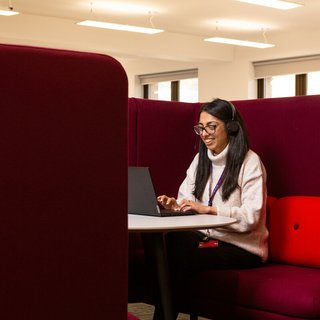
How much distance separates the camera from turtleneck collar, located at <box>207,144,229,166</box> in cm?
314

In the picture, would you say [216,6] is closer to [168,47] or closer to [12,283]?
[168,47]

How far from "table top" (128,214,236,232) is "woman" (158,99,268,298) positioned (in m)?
0.17

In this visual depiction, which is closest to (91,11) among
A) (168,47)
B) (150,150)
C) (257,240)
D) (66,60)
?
(168,47)

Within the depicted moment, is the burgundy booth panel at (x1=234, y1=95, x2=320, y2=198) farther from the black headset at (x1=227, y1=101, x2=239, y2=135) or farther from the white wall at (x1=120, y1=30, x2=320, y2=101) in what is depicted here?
the white wall at (x1=120, y1=30, x2=320, y2=101)

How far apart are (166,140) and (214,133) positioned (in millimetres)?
630

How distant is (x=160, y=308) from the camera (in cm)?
276

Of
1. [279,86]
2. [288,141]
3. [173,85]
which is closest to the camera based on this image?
[288,141]

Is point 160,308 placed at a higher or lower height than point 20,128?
lower

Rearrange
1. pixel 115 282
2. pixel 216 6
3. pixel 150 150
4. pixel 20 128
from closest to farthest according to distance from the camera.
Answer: pixel 20 128
pixel 115 282
pixel 150 150
pixel 216 6

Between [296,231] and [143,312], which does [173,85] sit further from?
[296,231]

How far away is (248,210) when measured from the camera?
2.94 metres

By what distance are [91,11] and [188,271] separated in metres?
8.07

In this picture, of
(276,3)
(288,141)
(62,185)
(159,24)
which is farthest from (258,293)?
(159,24)

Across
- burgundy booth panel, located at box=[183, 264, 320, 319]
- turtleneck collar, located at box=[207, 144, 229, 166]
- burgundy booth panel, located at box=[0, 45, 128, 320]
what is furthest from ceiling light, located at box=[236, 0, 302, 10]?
burgundy booth panel, located at box=[0, 45, 128, 320]
